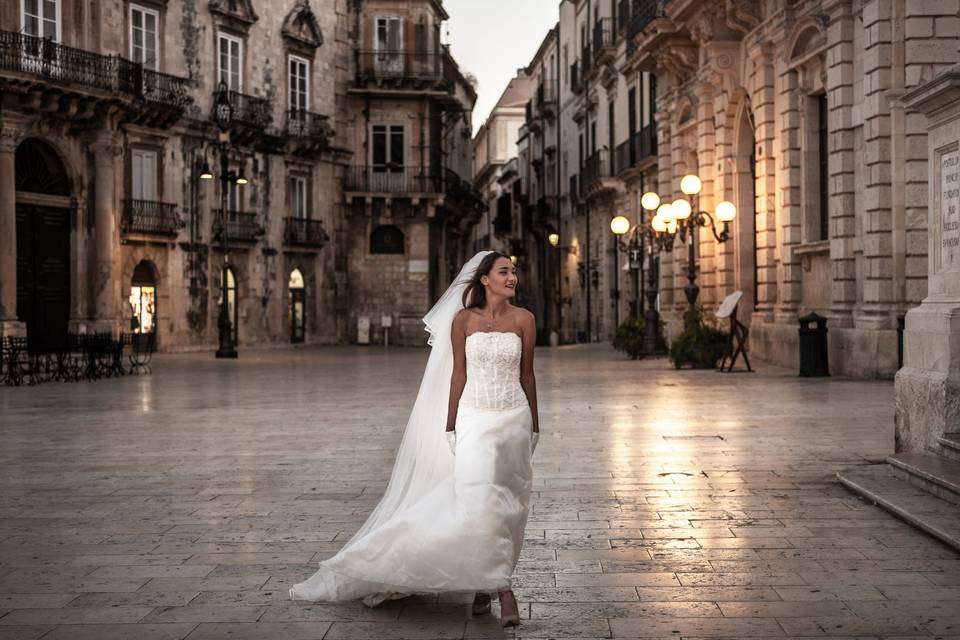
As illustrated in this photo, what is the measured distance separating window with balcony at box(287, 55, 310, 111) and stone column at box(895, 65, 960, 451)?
123ft

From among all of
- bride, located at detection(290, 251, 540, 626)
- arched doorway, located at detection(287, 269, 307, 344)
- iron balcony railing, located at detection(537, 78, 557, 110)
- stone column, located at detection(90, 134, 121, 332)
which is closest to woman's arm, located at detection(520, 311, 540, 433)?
bride, located at detection(290, 251, 540, 626)

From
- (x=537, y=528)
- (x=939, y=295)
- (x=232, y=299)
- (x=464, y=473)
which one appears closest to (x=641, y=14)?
(x=232, y=299)

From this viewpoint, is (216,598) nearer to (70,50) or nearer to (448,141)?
(70,50)

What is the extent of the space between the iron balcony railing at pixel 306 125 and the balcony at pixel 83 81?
7107mm

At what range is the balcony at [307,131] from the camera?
144 feet

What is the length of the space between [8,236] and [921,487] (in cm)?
2563

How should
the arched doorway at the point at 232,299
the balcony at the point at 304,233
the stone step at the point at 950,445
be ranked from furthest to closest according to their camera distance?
the balcony at the point at 304,233
the arched doorway at the point at 232,299
the stone step at the point at 950,445

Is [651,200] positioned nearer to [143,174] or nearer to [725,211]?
[725,211]

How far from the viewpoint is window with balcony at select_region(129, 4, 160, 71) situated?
3556 centimetres

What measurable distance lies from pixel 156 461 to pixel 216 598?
5176 mm

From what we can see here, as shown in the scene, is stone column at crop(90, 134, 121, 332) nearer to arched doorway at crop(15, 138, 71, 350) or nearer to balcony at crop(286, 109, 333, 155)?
arched doorway at crop(15, 138, 71, 350)

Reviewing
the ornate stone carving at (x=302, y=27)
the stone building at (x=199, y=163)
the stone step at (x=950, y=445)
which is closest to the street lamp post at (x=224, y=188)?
the stone building at (x=199, y=163)

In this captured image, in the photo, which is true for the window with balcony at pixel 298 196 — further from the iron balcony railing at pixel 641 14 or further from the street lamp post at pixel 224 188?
the iron balcony railing at pixel 641 14

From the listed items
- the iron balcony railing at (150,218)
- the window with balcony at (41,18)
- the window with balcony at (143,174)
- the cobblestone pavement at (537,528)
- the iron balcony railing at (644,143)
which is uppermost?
the window with balcony at (41,18)
